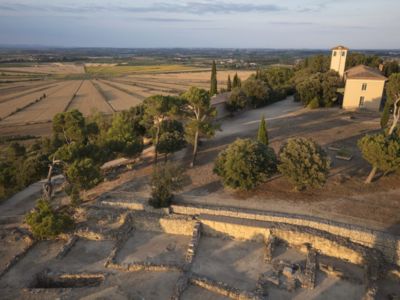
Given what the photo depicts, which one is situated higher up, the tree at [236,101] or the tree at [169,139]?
the tree at [236,101]

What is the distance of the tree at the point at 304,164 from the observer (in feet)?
66.9

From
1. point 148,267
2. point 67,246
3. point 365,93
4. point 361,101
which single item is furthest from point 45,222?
point 361,101

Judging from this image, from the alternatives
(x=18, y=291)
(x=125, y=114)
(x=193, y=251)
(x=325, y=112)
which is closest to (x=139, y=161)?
(x=125, y=114)

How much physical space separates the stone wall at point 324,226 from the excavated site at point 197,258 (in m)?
0.05

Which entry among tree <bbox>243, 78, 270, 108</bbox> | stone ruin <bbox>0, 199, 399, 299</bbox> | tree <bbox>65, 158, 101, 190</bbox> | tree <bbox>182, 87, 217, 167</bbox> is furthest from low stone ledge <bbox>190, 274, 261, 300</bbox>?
tree <bbox>243, 78, 270, 108</bbox>

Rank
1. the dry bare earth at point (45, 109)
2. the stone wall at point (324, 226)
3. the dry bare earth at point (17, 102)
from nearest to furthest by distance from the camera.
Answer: the stone wall at point (324, 226) < the dry bare earth at point (45, 109) < the dry bare earth at point (17, 102)

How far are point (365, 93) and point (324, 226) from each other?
1298 inches

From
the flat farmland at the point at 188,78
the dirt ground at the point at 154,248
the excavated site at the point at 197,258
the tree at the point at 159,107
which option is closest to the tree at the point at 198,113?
the tree at the point at 159,107

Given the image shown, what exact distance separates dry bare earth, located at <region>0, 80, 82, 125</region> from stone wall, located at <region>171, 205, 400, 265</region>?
39600mm

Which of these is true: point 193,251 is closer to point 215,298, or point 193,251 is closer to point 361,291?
point 215,298

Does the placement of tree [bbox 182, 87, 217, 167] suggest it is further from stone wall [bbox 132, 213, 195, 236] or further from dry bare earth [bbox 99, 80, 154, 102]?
dry bare earth [bbox 99, 80, 154, 102]

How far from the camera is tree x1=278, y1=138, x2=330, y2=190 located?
2041cm

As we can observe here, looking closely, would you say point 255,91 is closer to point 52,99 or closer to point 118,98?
point 118,98

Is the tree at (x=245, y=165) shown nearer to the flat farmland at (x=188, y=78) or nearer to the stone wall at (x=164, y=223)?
the stone wall at (x=164, y=223)
